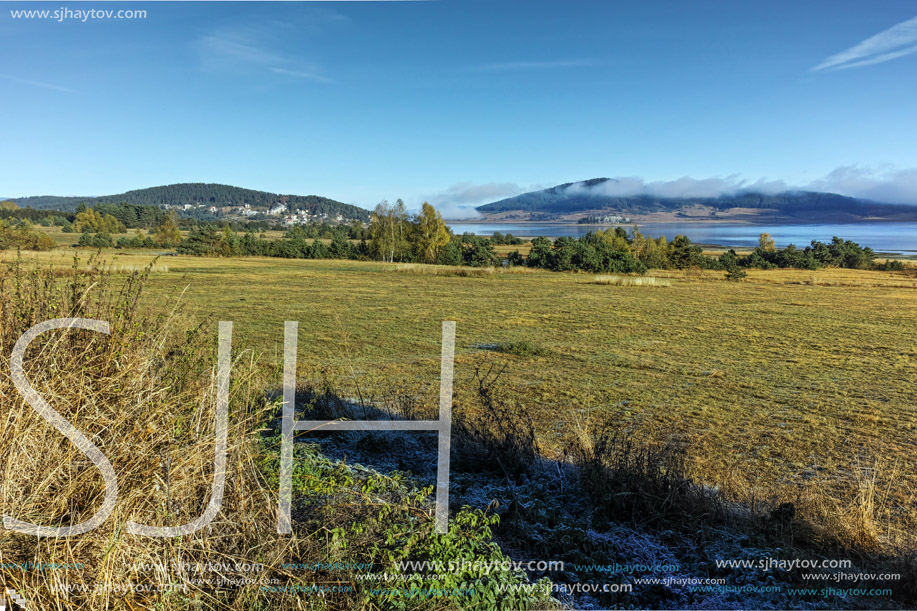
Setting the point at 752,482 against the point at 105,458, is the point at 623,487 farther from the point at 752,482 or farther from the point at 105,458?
the point at 105,458

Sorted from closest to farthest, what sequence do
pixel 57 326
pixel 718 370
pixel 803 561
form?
pixel 57 326 < pixel 803 561 < pixel 718 370

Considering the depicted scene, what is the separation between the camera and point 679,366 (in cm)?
1128

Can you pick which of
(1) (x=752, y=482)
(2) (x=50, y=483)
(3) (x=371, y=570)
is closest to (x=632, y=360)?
(1) (x=752, y=482)

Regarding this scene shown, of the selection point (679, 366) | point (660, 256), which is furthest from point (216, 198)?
point (679, 366)

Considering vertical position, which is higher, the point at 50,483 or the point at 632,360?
the point at 50,483

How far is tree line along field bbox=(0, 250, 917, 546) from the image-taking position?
562 centimetres

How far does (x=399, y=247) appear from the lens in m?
58.3

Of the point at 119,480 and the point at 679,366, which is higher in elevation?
the point at 119,480

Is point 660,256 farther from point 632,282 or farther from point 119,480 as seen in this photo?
point 119,480

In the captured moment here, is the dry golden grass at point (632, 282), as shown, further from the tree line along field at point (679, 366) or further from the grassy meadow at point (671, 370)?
the tree line along field at point (679, 366)

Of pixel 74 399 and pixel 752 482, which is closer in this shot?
pixel 74 399

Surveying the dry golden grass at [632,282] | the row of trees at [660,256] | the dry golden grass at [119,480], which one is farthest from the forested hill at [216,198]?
the dry golden grass at [119,480]

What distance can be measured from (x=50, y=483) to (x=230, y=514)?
0.75m

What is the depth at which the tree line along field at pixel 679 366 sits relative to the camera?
562 cm
